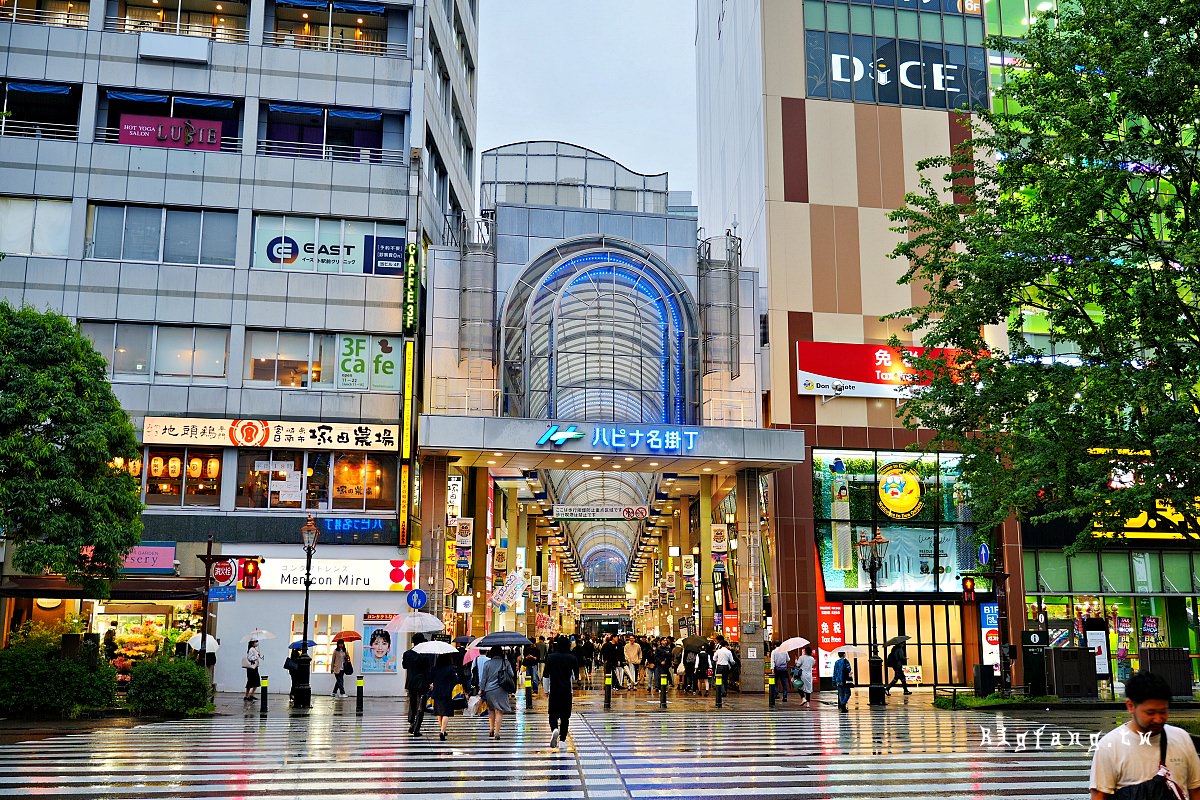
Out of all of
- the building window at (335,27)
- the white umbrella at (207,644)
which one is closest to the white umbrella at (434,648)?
the white umbrella at (207,644)

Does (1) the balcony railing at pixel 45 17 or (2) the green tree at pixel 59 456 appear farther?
(1) the balcony railing at pixel 45 17

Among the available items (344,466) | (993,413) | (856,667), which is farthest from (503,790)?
(856,667)

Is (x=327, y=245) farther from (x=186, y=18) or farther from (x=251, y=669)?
(x=251, y=669)

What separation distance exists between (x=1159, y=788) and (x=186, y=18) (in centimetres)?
3985

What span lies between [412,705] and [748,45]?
3337 cm

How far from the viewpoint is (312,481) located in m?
→ 34.6

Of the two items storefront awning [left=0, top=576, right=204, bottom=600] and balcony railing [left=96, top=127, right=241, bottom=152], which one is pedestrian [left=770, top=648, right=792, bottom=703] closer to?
storefront awning [left=0, top=576, right=204, bottom=600]

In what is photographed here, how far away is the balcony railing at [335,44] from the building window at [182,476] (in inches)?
573

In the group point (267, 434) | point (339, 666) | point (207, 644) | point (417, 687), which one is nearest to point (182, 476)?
point (267, 434)

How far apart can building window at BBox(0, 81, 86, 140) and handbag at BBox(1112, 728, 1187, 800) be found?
3773cm

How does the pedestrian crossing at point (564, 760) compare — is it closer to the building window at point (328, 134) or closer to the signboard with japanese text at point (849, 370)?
the signboard with japanese text at point (849, 370)

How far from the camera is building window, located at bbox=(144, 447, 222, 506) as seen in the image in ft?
112

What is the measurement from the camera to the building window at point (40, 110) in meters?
35.8

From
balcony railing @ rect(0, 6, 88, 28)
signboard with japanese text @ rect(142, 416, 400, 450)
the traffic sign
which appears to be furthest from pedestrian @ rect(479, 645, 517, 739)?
balcony railing @ rect(0, 6, 88, 28)
